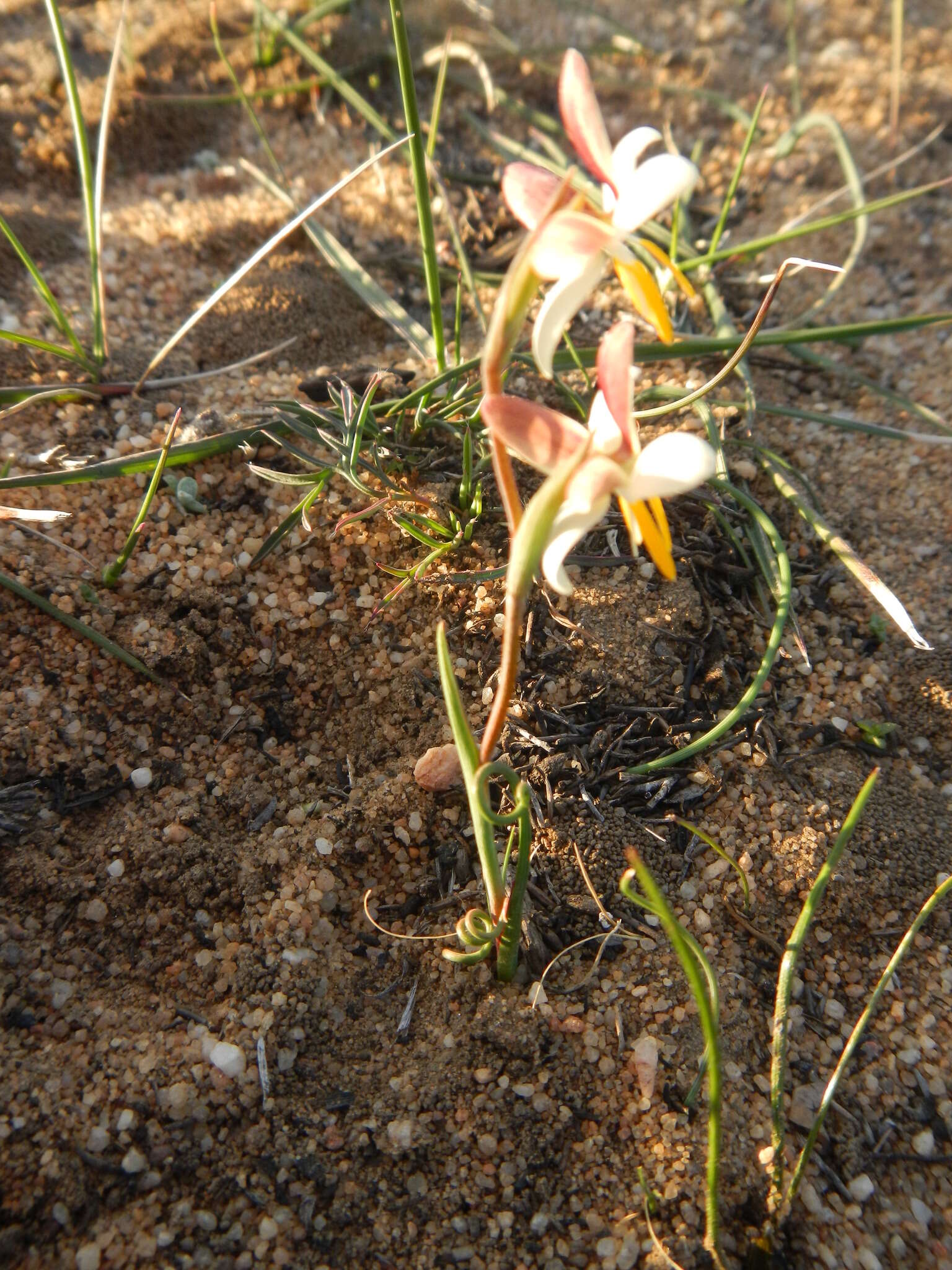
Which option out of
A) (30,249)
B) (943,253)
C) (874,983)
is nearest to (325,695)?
(874,983)

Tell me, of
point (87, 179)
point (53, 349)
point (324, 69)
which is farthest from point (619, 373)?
point (324, 69)

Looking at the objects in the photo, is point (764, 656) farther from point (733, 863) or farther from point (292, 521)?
point (292, 521)

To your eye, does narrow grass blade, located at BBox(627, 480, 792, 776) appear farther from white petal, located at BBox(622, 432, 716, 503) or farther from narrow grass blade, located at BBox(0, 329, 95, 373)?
narrow grass blade, located at BBox(0, 329, 95, 373)

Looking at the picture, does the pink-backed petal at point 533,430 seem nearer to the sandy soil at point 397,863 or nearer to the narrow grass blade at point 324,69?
the sandy soil at point 397,863

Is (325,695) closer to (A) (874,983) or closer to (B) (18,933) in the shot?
(B) (18,933)

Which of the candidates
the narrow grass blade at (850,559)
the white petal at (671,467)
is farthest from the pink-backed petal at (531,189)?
the narrow grass blade at (850,559)

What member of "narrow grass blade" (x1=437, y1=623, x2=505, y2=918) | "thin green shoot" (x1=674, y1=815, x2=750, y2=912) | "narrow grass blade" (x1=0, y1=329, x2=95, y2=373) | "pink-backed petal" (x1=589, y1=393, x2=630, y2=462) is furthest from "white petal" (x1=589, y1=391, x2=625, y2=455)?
"narrow grass blade" (x1=0, y1=329, x2=95, y2=373)
